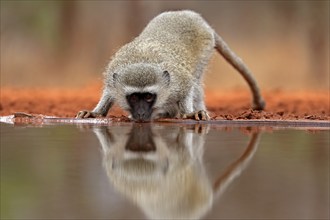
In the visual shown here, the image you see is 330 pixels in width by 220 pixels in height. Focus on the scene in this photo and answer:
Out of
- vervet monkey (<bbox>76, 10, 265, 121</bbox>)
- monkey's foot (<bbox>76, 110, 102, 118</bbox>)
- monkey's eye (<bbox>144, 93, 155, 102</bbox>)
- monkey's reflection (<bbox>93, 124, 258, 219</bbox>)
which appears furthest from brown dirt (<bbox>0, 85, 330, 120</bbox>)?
monkey's reflection (<bbox>93, 124, 258, 219</bbox>)

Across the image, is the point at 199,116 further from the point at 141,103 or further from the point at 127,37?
the point at 127,37

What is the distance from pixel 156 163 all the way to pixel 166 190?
1.67 feet

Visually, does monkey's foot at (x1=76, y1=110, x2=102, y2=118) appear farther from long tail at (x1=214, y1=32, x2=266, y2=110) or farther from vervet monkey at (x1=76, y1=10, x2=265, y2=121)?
long tail at (x1=214, y1=32, x2=266, y2=110)

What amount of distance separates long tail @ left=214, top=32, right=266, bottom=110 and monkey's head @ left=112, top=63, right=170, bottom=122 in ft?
5.46

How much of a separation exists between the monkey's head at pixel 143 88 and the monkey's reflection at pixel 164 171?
1.63 metres

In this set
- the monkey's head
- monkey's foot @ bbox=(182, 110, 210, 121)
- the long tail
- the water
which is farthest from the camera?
the long tail

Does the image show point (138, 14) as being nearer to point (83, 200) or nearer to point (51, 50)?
point (51, 50)

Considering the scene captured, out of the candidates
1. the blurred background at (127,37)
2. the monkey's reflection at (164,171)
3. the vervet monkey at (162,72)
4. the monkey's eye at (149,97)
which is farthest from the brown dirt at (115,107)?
the monkey's reflection at (164,171)

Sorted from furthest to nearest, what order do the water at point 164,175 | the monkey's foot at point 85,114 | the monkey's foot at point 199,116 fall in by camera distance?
the monkey's foot at point 85,114
the monkey's foot at point 199,116
the water at point 164,175

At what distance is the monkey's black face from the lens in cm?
556

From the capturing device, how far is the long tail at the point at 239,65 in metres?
7.59

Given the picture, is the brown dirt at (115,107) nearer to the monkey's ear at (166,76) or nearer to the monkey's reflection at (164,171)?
the monkey's ear at (166,76)

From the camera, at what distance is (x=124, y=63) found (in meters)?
6.08

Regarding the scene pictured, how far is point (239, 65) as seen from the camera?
7.74 m
